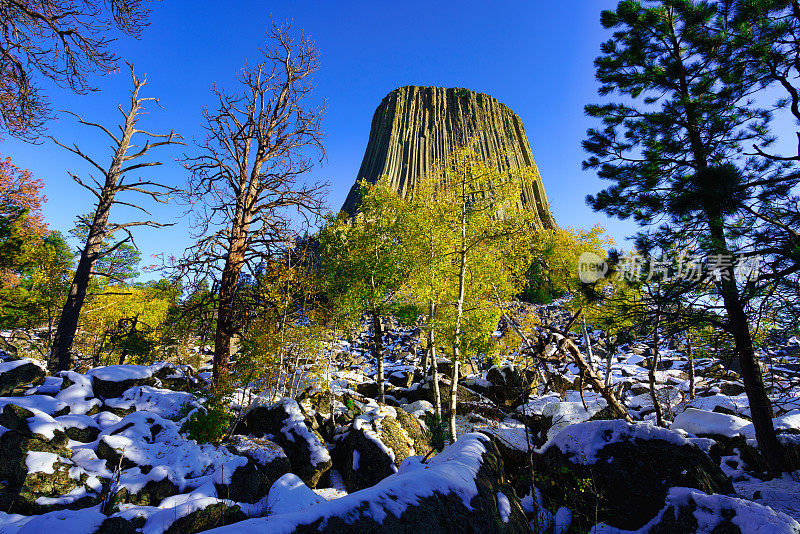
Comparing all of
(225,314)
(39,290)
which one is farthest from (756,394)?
(39,290)

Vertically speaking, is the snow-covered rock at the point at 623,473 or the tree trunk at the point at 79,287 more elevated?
the tree trunk at the point at 79,287

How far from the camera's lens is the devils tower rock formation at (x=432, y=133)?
66.6 meters

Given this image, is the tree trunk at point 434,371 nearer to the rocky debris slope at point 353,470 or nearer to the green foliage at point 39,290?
the rocky debris slope at point 353,470

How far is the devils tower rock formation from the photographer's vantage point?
66.6 meters

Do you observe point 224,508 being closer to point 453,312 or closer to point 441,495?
point 441,495

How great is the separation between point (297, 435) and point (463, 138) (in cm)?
7266

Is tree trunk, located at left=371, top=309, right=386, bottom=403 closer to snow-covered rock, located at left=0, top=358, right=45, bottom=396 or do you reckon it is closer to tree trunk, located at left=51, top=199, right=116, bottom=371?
tree trunk, located at left=51, top=199, right=116, bottom=371

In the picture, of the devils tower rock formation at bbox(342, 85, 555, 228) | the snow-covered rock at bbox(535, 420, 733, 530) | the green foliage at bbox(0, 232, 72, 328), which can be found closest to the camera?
the snow-covered rock at bbox(535, 420, 733, 530)

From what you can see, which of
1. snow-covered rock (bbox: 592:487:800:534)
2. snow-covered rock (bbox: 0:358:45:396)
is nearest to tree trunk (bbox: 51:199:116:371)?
snow-covered rock (bbox: 0:358:45:396)

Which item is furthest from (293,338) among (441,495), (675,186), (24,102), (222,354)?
(675,186)

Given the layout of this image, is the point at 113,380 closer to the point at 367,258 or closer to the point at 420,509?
the point at 367,258

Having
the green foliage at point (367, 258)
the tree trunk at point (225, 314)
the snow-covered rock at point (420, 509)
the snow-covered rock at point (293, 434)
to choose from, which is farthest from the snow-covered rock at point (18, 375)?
the snow-covered rock at point (420, 509)

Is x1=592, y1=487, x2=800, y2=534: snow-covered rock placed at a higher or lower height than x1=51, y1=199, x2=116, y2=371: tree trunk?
lower

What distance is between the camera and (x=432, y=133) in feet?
237
